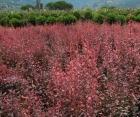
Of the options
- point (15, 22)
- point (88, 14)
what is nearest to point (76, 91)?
point (15, 22)

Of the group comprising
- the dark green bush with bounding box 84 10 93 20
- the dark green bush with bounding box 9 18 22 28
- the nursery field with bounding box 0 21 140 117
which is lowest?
the nursery field with bounding box 0 21 140 117

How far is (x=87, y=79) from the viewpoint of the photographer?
4.27 meters

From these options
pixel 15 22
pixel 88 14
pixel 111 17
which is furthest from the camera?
pixel 88 14

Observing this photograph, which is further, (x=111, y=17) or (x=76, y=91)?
(x=111, y=17)

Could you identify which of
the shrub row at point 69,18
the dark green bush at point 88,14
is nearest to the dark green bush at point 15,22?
the shrub row at point 69,18

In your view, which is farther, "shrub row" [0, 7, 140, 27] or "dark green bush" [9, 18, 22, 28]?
"dark green bush" [9, 18, 22, 28]

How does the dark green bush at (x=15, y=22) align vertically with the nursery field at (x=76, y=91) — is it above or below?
above

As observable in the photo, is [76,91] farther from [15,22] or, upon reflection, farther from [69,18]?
[15,22]

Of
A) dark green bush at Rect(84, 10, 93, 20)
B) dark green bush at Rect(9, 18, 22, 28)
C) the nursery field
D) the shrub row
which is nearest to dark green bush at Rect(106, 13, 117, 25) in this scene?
the shrub row

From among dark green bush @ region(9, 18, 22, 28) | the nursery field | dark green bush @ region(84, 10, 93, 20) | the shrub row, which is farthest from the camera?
dark green bush @ region(84, 10, 93, 20)

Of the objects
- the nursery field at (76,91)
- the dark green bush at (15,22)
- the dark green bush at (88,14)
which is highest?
the dark green bush at (88,14)

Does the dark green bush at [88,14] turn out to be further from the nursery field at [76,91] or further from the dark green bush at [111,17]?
the nursery field at [76,91]

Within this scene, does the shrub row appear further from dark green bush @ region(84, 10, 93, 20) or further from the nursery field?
the nursery field

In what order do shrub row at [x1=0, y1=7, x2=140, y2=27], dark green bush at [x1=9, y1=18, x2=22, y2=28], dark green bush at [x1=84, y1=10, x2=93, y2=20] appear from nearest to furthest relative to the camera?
1. shrub row at [x1=0, y1=7, x2=140, y2=27]
2. dark green bush at [x1=9, y1=18, x2=22, y2=28]
3. dark green bush at [x1=84, y1=10, x2=93, y2=20]
